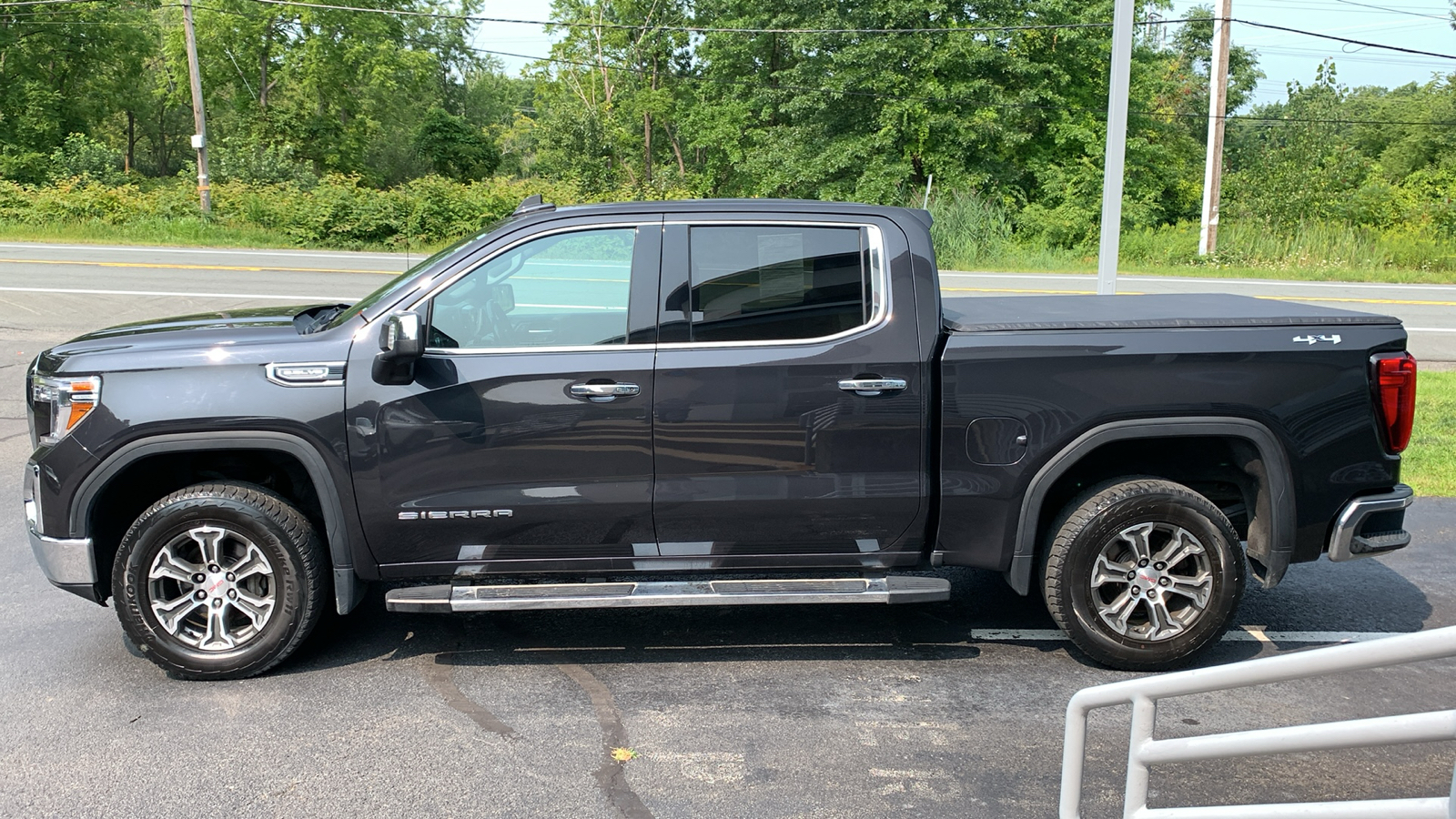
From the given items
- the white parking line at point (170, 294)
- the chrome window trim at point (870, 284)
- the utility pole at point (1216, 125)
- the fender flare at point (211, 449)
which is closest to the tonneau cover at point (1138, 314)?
the chrome window trim at point (870, 284)

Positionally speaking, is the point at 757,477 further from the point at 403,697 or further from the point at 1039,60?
the point at 1039,60

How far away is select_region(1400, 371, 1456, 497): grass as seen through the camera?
25.7ft

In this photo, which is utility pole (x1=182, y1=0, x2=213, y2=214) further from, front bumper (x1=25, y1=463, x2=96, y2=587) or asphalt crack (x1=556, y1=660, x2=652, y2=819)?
asphalt crack (x1=556, y1=660, x2=652, y2=819)

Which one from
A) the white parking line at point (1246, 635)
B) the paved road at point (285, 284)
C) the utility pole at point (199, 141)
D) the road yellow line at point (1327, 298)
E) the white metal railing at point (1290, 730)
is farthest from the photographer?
the utility pole at point (199, 141)

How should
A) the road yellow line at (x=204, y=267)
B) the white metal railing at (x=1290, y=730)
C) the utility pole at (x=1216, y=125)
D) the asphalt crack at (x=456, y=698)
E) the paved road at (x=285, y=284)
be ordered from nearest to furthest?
1. the white metal railing at (x=1290, y=730)
2. the asphalt crack at (x=456, y=698)
3. the paved road at (x=285, y=284)
4. the road yellow line at (x=204, y=267)
5. the utility pole at (x=1216, y=125)

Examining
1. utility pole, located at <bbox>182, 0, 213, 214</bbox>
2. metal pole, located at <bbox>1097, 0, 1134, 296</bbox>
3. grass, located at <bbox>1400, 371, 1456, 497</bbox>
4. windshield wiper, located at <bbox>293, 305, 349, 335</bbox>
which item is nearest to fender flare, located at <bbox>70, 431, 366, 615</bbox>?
windshield wiper, located at <bbox>293, 305, 349, 335</bbox>

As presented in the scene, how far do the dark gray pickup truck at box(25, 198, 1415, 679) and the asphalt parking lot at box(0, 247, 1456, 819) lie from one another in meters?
0.36

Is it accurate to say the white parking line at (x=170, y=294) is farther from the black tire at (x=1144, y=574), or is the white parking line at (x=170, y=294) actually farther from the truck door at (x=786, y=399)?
the black tire at (x=1144, y=574)

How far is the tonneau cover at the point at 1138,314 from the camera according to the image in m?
4.72

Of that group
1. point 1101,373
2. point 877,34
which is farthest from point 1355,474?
point 877,34

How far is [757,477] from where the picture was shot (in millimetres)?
4664

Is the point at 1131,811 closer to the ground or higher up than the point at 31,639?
higher up

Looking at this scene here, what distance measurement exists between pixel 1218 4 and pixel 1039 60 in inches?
208

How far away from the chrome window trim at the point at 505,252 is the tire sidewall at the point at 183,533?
3.28ft
